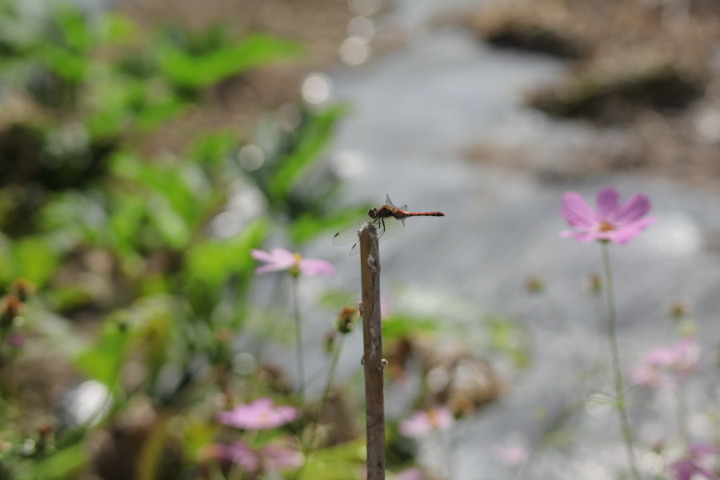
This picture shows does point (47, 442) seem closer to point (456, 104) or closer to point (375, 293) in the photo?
point (375, 293)

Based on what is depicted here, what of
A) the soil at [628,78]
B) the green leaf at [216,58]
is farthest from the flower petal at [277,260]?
the green leaf at [216,58]

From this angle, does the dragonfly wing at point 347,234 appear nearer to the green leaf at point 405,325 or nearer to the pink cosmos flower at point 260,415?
the pink cosmos flower at point 260,415

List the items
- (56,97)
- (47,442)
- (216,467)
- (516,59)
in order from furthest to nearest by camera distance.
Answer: (516,59) → (56,97) → (216,467) → (47,442)

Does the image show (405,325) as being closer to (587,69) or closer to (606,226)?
(606,226)

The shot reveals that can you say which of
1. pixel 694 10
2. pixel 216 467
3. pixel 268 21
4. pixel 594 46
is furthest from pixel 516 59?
pixel 216 467

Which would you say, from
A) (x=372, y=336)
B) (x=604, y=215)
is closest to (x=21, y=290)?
(x=372, y=336)

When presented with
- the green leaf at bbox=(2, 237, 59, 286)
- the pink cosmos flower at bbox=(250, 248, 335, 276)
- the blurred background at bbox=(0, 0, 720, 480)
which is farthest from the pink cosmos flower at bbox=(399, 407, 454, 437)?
the green leaf at bbox=(2, 237, 59, 286)

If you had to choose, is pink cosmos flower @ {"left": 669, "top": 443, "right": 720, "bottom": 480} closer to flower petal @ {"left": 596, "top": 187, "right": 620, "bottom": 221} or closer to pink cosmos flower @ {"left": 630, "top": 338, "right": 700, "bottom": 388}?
pink cosmos flower @ {"left": 630, "top": 338, "right": 700, "bottom": 388}
